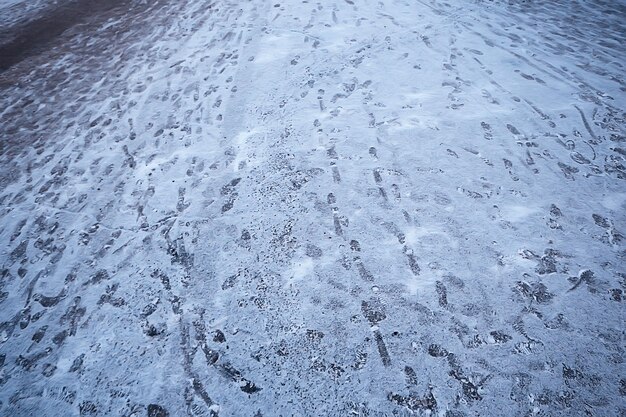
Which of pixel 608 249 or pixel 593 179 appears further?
pixel 593 179

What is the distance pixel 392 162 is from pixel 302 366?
1701 mm

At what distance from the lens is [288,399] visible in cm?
162

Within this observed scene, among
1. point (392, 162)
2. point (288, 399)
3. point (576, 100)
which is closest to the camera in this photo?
point (288, 399)

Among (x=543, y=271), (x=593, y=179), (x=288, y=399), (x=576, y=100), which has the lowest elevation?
(x=288, y=399)

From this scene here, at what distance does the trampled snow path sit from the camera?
168 centimetres

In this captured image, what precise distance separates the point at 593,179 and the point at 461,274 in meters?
1.47

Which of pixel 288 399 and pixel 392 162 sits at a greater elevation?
pixel 392 162

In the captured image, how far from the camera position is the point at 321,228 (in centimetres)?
228

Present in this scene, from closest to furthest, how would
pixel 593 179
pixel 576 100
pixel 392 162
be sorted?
pixel 593 179 < pixel 392 162 < pixel 576 100

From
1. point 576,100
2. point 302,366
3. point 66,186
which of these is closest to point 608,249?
point 576,100

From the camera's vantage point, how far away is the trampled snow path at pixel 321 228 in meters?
1.68

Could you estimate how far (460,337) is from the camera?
1.77 meters

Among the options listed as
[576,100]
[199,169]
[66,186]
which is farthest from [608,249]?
[66,186]

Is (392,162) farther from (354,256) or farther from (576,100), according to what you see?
(576,100)
